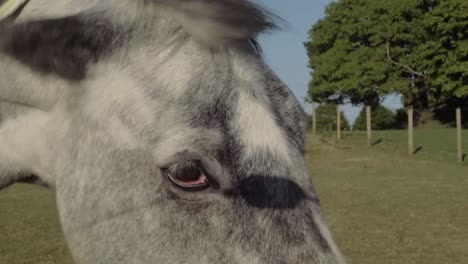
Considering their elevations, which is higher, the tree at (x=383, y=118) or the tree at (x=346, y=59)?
the tree at (x=346, y=59)

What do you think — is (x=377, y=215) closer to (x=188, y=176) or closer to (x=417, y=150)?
(x=188, y=176)

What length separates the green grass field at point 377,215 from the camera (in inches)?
281

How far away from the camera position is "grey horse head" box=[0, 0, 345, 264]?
6.00ft

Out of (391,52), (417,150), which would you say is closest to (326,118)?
(417,150)

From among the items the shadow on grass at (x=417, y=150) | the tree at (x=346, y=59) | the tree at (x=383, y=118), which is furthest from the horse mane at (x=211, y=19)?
the tree at (x=383, y=118)

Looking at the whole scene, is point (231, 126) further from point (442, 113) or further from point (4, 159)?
point (442, 113)

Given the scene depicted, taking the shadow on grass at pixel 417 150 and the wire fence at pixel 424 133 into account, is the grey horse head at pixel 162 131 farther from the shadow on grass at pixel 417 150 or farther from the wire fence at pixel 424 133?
the shadow on grass at pixel 417 150

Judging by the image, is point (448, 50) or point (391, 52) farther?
point (391, 52)

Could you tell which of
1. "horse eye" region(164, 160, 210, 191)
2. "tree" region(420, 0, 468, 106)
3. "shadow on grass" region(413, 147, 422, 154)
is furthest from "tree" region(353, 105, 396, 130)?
"horse eye" region(164, 160, 210, 191)

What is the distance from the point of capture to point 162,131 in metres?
1.89

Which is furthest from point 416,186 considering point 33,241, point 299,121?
point 299,121

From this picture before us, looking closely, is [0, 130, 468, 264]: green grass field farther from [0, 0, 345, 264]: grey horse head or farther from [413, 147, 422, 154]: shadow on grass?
[0, 0, 345, 264]: grey horse head

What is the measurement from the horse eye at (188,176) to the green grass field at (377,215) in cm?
520

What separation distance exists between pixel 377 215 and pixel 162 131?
853 centimetres
